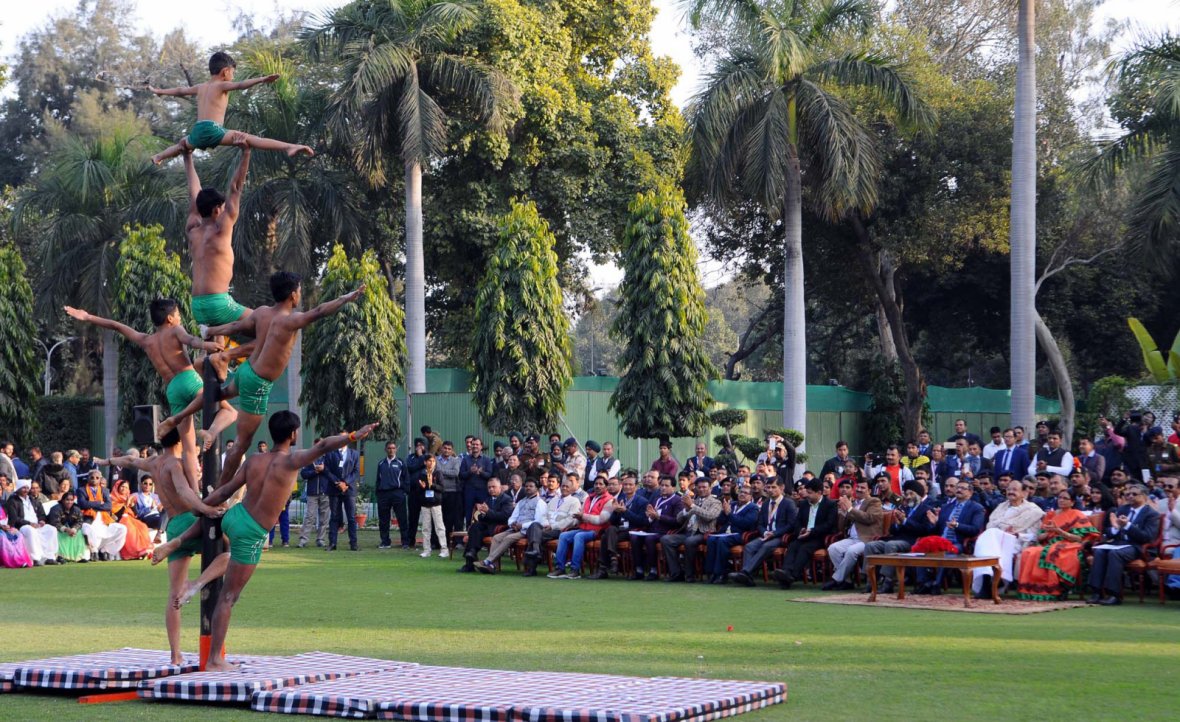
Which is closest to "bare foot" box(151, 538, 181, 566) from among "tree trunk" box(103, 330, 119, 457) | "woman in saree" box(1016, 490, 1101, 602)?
"woman in saree" box(1016, 490, 1101, 602)

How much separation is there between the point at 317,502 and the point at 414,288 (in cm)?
758

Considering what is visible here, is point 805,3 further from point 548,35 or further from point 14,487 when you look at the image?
point 14,487

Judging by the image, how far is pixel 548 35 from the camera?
32.2 metres

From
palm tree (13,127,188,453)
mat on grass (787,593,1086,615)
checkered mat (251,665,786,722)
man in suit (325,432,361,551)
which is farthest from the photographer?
palm tree (13,127,188,453)

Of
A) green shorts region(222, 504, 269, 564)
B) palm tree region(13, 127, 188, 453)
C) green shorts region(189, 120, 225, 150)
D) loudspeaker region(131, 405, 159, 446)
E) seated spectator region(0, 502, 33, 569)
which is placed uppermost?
palm tree region(13, 127, 188, 453)

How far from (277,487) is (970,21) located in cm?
3452

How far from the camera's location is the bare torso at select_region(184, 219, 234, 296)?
9.41 m

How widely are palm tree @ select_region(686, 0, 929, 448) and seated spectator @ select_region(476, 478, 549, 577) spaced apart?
8.70m

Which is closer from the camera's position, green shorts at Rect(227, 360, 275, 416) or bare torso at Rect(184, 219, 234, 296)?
green shorts at Rect(227, 360, 275, 416)

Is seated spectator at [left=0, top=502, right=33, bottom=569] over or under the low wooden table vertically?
under

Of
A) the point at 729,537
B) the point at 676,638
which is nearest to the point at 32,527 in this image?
the point at 729,537

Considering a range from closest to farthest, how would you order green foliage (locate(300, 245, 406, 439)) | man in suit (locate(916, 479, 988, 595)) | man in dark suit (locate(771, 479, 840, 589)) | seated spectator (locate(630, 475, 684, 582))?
man in suit (locate(916, 479, 988, 595)), man in dark suit (locate(771, 479, 840, 589)), seated spectator (locate(630, 475, 684, 582)), green foliage (locate(300, 245, 406, 439))

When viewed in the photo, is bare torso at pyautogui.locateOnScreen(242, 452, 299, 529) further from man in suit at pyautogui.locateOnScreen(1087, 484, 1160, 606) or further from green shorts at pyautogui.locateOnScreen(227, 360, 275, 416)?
man in suit at pyautogui.locateOnScreen(1087, 484, 1160, 606)

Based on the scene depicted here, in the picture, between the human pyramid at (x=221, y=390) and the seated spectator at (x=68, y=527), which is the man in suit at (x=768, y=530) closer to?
the human pyramid at (x=221, y=390)
